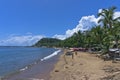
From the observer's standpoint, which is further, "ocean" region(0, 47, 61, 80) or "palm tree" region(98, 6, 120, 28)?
"palm tree" region(98, 6, 120, 28)

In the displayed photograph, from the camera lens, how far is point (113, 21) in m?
41.8

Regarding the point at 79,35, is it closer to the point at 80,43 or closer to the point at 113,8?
the point at 80,43

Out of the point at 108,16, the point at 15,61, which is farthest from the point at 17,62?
the point at 108,16

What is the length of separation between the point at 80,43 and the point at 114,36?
86.0m

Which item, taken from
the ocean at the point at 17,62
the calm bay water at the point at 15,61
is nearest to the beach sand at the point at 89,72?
the ocean at the point at 17,62

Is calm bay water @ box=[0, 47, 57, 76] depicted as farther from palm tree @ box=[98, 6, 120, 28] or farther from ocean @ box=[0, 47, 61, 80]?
palm tree @ box=[98, 6, 120, 28]

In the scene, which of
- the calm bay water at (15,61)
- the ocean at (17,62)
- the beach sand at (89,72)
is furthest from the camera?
the calm bay water at (15,61)

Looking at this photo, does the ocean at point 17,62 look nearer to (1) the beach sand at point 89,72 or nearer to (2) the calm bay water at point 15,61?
(2) the calm bay water at point 15,61

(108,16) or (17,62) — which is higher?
(108,16)

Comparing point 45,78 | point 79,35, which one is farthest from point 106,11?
point 79,35

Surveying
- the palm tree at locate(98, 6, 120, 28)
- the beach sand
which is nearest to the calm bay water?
the beach sand

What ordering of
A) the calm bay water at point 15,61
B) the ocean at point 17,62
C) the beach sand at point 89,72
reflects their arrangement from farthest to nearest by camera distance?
the calm bay water at point 15,61 → the ocean at point 17,62 → the beach sand at point 89,72

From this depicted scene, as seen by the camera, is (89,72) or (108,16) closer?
(89,72)

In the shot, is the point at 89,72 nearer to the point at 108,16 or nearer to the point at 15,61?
the point at 108,16
